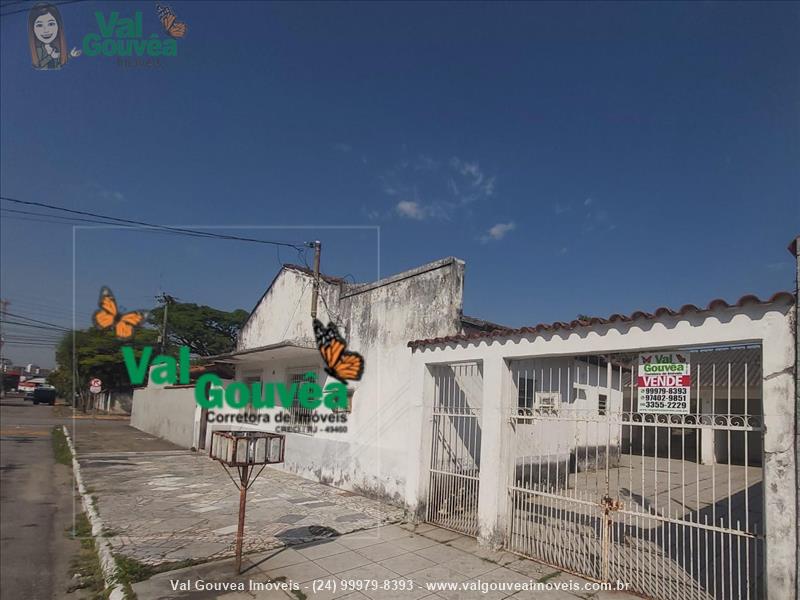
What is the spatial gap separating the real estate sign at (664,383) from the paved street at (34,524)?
6.55 meters

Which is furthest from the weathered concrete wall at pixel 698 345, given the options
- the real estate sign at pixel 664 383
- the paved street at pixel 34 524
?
the paved street at pixel 34 524

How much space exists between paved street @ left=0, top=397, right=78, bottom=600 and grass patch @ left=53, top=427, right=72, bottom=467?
9.8 inches

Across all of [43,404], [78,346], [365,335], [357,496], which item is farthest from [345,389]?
[43,404]

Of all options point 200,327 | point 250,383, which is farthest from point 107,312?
point 200,327

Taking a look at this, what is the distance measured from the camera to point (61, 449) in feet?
50.7

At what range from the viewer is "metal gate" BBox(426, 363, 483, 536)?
23.6 feet

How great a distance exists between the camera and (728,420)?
414 centimetres

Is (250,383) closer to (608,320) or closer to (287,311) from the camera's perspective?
(287,311)

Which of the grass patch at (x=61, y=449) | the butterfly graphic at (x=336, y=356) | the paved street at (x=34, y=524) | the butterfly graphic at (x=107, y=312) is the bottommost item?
the grass patch at (x=61, y=449)

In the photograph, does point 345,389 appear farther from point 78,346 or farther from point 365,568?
point 78,346

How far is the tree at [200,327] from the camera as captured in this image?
122 ft

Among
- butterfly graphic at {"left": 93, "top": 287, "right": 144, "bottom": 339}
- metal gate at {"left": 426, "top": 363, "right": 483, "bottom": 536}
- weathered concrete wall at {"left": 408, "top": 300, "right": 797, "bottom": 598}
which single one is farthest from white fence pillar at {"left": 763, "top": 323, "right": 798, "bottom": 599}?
butterfly graphic at {"left": 93, "top": 287, "right": 144, "bottom": 339}

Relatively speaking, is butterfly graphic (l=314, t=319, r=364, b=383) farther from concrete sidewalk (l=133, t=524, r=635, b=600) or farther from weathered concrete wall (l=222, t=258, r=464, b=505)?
concrete sidewalk (l=133, t=524, r=635, b=600)

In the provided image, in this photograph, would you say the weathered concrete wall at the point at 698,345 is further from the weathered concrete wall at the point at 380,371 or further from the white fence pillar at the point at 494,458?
the weathered concrete wall at the point at 380,371
